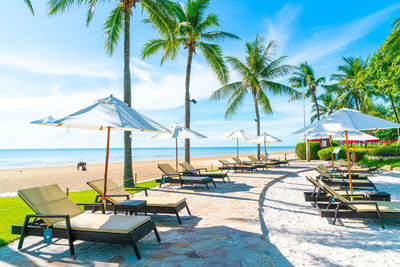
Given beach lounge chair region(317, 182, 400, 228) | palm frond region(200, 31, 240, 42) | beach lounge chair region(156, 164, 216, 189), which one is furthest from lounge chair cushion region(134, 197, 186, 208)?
palm frond region(200, 31, 240, 42)

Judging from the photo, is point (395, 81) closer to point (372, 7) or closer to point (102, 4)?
point (372, 7)

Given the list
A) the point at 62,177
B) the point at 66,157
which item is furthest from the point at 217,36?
the point at 66,157

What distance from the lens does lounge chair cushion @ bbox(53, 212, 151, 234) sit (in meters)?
3.01

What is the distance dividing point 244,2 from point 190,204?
1053 cm

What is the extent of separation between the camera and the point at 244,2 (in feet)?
38.7

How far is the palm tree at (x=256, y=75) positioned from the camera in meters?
18.8

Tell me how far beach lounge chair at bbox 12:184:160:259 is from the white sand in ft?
6.30

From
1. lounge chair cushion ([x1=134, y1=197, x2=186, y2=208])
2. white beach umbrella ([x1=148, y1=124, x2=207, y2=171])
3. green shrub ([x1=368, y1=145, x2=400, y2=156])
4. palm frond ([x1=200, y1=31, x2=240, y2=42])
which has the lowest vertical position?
lounge chair cushion ([x1=134, y1=197, x2=186, y2=208])

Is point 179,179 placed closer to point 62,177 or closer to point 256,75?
point 62,177

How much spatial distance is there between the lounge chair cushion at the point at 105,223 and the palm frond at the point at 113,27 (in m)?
8.83

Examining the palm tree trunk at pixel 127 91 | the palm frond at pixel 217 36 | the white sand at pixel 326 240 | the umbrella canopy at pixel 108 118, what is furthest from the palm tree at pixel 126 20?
the white sand at pixel 326 240

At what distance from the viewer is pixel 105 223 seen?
323 cm

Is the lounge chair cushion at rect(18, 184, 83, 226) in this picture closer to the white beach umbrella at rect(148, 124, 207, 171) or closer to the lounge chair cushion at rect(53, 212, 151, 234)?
the lounge chair cushion at rect(53, 212, 151, 234)

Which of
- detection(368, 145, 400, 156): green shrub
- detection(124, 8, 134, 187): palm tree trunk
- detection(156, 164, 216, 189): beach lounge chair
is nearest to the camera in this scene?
detection(156, 164, 216, 189): beach lounge chair
